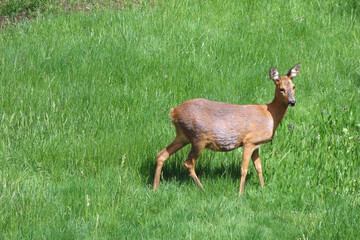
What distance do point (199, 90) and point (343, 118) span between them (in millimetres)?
2026

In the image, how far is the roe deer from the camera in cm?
654

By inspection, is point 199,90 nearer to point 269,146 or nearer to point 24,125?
point 269,146

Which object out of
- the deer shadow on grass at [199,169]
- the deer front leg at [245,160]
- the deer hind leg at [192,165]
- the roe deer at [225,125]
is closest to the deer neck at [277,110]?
the roe deer at [225,125]

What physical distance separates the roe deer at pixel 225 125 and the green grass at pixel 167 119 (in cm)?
37

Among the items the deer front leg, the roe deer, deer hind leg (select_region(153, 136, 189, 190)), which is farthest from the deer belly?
deer hind leg (select_region(153, 136, 189, 190))

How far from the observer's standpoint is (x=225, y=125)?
6.57 m

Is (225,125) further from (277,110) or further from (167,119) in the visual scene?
(167,119)

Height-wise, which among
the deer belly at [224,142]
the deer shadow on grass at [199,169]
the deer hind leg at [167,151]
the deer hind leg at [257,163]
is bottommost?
the deer shadow on grass at [199,169]

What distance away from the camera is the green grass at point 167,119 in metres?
6.00

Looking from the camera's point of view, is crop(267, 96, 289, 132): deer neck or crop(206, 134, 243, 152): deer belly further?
crop(267, 96, 289, 132): deer neck

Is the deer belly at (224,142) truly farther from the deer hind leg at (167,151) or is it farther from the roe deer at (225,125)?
the deer hind leg at (167,151)

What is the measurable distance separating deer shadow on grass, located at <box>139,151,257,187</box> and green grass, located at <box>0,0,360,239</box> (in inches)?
0.7

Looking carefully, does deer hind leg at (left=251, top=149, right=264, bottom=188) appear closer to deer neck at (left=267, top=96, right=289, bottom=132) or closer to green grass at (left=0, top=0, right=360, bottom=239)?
green grass at (left=0, top=0, right=360, bottom=239)

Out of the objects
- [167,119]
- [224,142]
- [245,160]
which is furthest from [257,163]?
[167,119]
